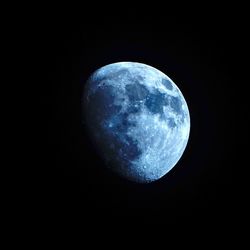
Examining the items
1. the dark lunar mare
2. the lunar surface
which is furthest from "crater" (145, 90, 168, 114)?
the dark lunar mare

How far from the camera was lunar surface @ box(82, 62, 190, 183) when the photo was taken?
8.99 feet

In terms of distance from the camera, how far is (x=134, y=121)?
2752mm

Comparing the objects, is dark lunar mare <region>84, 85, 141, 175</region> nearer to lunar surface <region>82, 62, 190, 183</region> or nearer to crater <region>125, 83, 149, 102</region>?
lunar surface <region>82, 62, 190, 183</region>

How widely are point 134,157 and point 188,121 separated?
2.92 ft

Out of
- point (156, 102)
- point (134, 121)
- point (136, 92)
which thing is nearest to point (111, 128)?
point (134, 121)

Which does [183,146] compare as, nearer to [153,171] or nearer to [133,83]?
[153,171]

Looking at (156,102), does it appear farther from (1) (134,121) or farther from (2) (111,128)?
(2) (111,128)

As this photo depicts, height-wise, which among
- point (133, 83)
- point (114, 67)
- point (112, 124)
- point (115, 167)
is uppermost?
point (114, 67)

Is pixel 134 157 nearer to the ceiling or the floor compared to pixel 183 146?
nearer to the floor

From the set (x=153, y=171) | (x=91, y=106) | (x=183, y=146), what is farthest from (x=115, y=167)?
(x=183, y=146)

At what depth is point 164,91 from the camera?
3047mm

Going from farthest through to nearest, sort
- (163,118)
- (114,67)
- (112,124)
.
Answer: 1. (114,67)
2. (163,118)
3. (112,124)

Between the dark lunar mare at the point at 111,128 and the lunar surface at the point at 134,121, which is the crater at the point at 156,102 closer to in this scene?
the lunar surface at the point at 134,121

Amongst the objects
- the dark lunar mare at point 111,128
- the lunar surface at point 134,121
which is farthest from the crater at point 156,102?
the dark lunar mare at point 111,128
